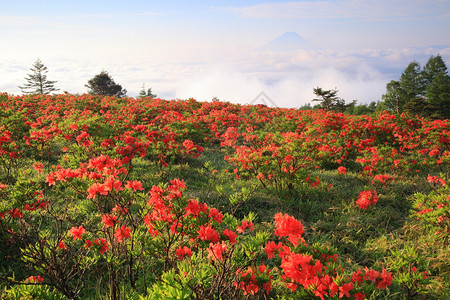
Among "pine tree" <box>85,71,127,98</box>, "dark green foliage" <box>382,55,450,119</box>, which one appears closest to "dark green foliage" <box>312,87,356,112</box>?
"dark green foliage" <box>382,55,450,119</box>

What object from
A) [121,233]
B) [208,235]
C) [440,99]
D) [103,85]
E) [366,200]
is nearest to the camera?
[208,235]

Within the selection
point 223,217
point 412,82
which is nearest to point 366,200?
point 223,217

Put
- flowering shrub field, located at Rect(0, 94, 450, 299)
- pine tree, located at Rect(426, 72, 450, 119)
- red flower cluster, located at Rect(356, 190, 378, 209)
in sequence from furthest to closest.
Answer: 1. pine tree, located at Rect(426, 72, 450, 119)
2. red flower cluster, located at Rect(356, 190, 378, 209)
3. flowering shrub field, located at Rect(0, 94, 450, 299)

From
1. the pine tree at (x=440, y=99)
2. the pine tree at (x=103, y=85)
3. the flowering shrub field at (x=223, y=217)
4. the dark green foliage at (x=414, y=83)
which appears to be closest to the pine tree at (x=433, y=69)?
the dark green foliage at (x=414, y=83)

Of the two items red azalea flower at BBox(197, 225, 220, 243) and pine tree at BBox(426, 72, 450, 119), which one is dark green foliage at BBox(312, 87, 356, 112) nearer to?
pine tree at BBox(426, 72, 450, 119)

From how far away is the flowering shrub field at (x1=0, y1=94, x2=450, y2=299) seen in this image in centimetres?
224

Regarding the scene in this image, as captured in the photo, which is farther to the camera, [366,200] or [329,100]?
[329,100]

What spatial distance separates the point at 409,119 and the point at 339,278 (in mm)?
11663

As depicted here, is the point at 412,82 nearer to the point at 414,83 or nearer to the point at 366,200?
the point at 414,83

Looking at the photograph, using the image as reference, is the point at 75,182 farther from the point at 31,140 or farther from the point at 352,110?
the point at 352,110

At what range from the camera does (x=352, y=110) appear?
46.4m

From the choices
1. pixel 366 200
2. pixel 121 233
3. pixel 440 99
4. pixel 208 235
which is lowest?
pixel 366 200

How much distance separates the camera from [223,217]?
2863 mm

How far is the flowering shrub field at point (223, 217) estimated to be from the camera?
224cm
